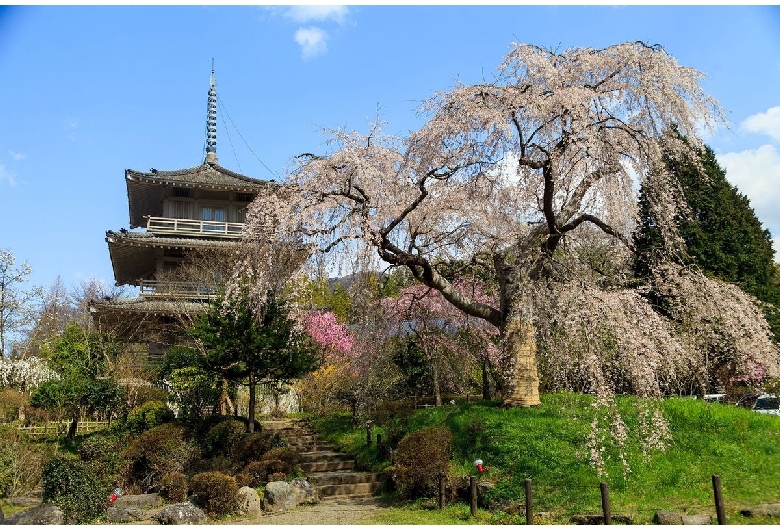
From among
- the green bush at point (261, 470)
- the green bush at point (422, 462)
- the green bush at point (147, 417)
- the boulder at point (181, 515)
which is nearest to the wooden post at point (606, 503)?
the green bush at point (422, 462)

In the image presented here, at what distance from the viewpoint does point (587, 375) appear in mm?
8719

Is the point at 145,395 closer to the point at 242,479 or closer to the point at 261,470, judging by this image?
the point at 261,470

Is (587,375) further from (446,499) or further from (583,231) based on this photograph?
(583,231)

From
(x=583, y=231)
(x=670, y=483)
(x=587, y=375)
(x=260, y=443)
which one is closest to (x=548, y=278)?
(x=583, y=231)

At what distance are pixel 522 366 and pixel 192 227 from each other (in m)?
16.2

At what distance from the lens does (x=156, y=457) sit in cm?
1202

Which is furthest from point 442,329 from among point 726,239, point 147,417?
point 726,239

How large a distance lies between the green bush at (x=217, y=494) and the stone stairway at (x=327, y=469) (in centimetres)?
200

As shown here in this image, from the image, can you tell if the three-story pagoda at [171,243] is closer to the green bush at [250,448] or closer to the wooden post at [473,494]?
the green bush at [250,448]

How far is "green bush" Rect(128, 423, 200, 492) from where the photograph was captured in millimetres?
11852

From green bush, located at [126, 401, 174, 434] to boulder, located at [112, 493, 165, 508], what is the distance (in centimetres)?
368

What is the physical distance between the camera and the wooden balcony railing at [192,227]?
22.5m

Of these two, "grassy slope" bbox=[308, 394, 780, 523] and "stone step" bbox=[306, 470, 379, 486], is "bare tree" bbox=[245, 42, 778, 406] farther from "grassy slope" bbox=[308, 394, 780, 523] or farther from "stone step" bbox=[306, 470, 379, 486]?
"stone step" bbox=[306, 470, 379, 486]

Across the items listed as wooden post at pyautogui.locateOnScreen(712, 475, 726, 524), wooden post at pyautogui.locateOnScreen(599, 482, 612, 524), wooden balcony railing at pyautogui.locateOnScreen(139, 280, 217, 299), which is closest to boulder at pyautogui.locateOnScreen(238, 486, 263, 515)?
wooden post at pyautogui.locateOnScreen(599, 482, 612, 524)
